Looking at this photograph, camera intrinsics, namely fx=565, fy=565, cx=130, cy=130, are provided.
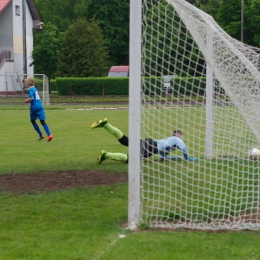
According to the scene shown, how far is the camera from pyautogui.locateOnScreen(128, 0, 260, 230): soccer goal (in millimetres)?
6539

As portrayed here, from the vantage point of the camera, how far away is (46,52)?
51.0 metres

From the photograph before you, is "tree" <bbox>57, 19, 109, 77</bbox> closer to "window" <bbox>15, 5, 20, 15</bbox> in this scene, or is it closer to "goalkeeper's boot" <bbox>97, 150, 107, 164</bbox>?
"window" <bbox>15, 5, 20, 15</bbox>

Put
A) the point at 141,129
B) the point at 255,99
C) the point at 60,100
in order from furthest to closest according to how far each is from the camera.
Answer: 1. the point at 60,100
2. the point at 255,99
3. the point at 141,129

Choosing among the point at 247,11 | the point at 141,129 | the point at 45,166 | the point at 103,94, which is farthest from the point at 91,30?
the point at 141,129

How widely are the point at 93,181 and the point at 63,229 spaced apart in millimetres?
2725

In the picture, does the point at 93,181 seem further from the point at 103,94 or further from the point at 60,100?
the point at 103,94

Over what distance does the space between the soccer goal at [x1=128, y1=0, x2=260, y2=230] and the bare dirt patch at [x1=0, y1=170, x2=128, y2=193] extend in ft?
3.74

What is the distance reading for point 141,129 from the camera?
22.7 ft

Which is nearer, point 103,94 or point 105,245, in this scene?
point 105,245

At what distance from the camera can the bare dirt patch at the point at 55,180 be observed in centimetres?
874

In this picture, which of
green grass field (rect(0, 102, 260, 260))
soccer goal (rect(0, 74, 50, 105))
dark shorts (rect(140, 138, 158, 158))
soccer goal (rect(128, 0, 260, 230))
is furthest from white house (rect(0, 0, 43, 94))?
soccer goal (rect(128, 0, 260, 230))

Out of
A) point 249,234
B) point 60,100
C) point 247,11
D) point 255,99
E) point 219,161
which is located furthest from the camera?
point 247,11

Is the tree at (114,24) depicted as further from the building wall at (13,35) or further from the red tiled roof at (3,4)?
the red tiled roof at (3,4)

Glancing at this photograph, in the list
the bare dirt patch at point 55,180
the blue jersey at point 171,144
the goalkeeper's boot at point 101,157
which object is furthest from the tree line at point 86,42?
the bare dirt patch at point 55,180
